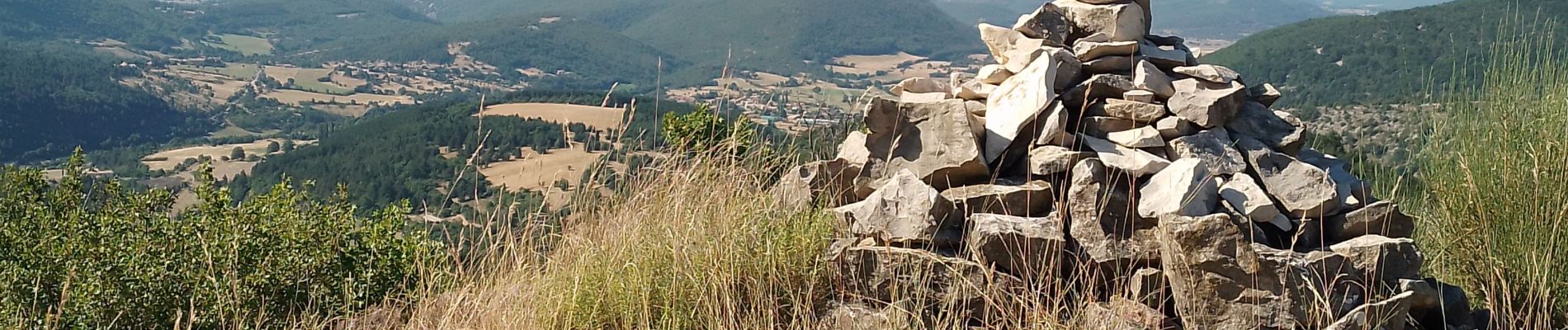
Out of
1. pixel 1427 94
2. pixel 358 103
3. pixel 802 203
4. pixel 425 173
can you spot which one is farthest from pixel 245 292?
pixel 358 103

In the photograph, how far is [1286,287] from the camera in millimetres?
3643

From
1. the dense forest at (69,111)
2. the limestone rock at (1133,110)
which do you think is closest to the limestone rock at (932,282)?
the limestone rock at (1133,110)

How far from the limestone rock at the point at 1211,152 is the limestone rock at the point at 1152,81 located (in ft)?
0.80

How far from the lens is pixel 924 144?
4.28m

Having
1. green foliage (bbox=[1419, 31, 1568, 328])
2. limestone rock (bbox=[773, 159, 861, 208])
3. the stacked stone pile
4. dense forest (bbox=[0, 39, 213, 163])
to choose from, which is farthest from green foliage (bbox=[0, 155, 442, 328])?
dense forest (bbox=[0, 39, 213, 163])

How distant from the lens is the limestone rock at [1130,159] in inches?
157

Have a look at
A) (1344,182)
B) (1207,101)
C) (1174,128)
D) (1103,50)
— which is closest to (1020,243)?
(1174,128)

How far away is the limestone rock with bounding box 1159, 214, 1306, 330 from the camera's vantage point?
11.8ft

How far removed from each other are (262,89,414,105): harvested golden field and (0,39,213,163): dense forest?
11534 millimetres

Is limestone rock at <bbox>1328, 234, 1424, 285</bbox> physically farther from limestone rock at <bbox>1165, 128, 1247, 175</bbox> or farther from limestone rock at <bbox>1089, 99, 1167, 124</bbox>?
limestone rock at <bbox>1089, 99, 1167, 124</bbox>

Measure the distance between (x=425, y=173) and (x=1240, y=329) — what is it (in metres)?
35.3

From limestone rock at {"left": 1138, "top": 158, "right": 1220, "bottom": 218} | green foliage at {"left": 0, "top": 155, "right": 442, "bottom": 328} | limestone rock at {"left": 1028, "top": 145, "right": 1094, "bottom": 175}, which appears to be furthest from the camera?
green foliage at {"left": 0, "top": 155, "right": 442, "bottom": 328}

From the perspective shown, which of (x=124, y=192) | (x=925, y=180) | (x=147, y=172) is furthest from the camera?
(x=147, y=172)

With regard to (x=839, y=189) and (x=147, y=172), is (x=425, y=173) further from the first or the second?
(x=839, y=189)
